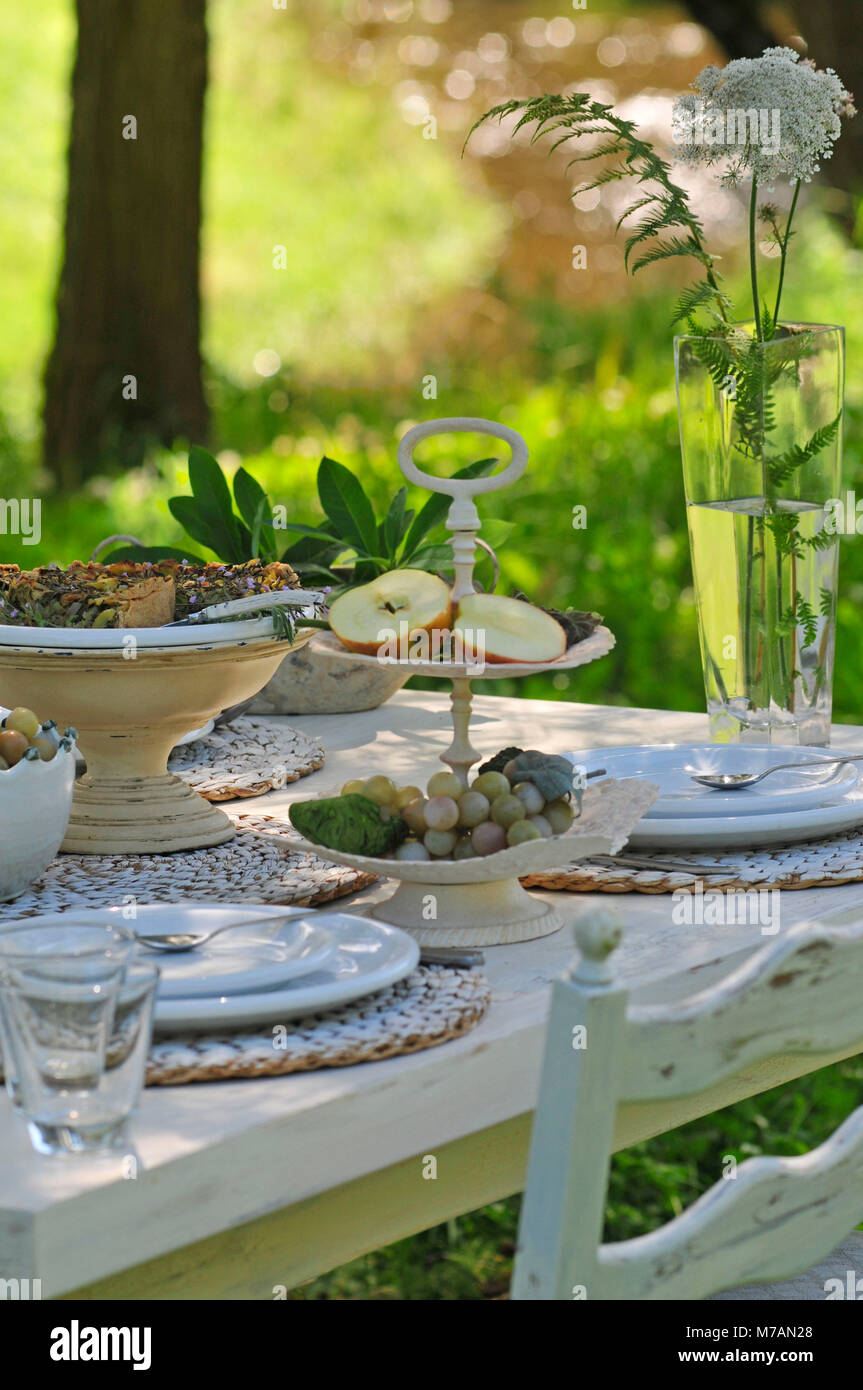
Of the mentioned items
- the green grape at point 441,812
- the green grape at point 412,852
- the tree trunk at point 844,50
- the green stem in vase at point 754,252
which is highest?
the tree trunk at point 844,50

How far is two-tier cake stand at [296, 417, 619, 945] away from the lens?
99 cm

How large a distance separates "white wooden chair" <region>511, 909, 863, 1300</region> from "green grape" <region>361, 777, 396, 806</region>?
367mm

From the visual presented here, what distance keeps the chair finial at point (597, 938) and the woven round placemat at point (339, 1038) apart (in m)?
0.24

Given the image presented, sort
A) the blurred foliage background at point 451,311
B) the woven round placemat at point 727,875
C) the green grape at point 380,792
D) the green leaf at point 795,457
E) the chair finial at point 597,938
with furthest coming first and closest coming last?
the blurred foliage background at point 451,311, the green leaf at point 795,457, the woven round placemat at point 727,875, the green grape at point 380,792, the chair finial at point 597,938

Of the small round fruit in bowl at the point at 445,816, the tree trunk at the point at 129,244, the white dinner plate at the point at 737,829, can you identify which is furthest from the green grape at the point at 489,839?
the tree trunk at the point at 129,244

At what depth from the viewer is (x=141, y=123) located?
388 centimetres

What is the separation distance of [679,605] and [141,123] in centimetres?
175

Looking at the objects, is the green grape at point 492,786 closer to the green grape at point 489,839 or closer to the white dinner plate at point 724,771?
the green grape at point 489,839

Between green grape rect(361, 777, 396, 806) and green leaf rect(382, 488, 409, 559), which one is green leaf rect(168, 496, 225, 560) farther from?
green grape rect(361, 777, 396, 806)

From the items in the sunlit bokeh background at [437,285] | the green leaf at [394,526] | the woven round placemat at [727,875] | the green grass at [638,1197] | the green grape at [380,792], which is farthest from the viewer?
the sunlit bokeh background at [437,285]

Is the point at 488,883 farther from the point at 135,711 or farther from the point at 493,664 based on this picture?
the point at 135,711

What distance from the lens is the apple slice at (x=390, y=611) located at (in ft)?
3.61

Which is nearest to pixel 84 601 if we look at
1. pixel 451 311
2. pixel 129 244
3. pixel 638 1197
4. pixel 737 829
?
pixel 737 829
